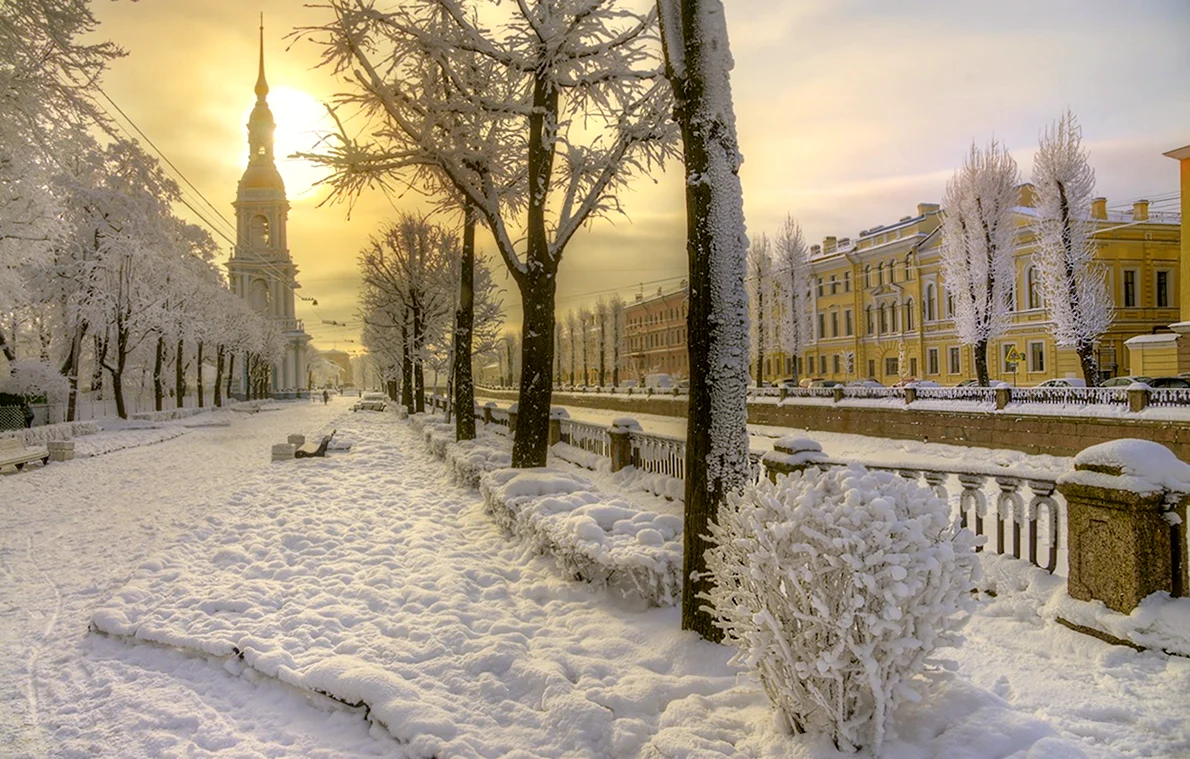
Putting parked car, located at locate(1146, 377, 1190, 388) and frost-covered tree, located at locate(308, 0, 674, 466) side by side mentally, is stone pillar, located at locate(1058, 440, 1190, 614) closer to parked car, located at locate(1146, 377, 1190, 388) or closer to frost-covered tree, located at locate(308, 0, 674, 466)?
frost-covered tree, located at locate(308, 0, 674, 466)

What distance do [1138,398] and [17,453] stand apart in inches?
1110

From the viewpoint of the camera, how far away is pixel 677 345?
256ft

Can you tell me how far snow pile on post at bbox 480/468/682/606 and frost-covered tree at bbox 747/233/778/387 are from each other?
144 ft

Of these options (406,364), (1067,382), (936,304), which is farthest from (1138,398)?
(406,364)

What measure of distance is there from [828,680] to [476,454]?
9817 mm

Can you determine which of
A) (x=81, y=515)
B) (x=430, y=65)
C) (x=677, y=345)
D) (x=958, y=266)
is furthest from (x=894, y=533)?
(x=677, y=345)

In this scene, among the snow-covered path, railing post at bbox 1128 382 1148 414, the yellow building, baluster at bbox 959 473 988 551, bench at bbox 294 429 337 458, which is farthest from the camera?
the yellow building

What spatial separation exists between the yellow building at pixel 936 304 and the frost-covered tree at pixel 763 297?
681 centimetres

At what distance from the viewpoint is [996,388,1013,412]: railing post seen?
829 inches

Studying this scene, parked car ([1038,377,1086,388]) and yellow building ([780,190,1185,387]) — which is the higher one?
yellow building ([780,190,1185,387])

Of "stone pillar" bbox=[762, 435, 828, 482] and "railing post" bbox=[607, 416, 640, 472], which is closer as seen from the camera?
"stone pillar" bbox=[762, 435, 828, 482]

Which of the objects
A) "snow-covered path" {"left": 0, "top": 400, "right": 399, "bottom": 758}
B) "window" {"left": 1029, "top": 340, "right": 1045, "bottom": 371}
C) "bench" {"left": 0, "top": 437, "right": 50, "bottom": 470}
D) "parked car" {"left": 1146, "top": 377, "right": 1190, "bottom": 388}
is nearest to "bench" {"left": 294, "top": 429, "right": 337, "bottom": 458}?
"bench" {"left": 0, "top": 437, "right": 50, "bottom": 470}

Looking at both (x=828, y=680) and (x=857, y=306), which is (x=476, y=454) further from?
(x=857, y=306)

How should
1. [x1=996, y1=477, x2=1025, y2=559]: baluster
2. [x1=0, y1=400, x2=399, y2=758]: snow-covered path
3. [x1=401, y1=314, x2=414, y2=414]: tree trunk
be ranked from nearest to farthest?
[x1=0, y1=400, x2=399, y2=758]: snow-covered path < [x1=996, y1=477, x2=1025, y2=559]: baluster < [x1=401, y1=314, x2=414, y2=414]: tree trunk
